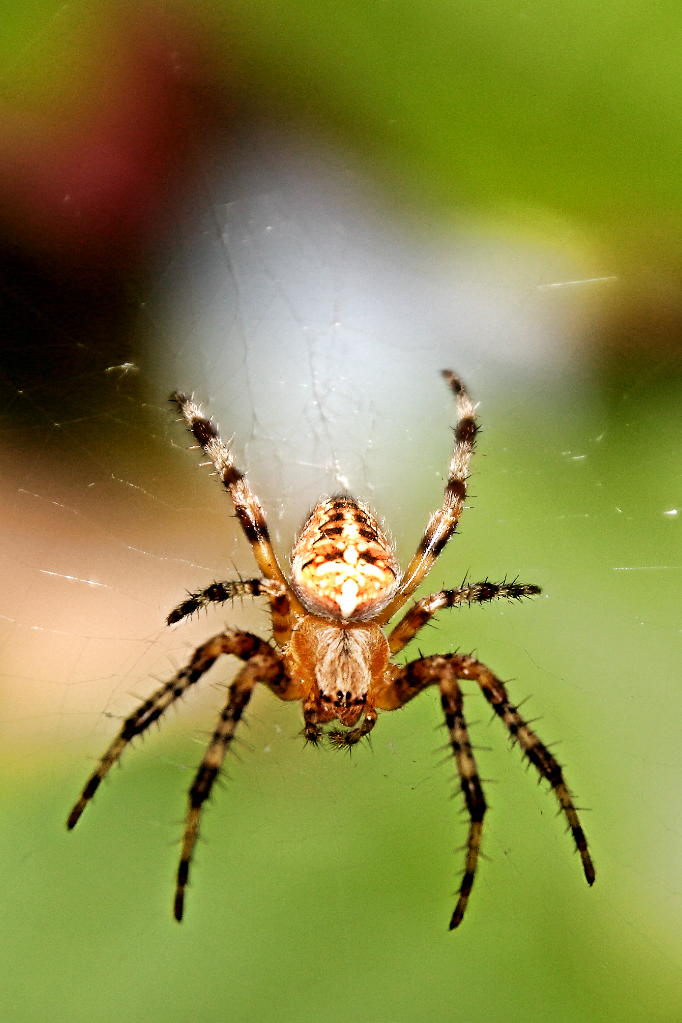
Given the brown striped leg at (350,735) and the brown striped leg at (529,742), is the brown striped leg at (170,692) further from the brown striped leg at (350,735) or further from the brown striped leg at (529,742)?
the brown striped leg at (529,742)

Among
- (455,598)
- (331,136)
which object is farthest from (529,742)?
(331,136)

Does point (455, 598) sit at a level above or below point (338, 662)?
above

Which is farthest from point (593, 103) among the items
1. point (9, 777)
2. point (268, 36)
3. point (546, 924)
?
point (9, 777)

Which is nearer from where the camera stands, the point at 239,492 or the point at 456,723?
the point at 456,723

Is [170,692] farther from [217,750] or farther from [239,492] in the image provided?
[239,492]

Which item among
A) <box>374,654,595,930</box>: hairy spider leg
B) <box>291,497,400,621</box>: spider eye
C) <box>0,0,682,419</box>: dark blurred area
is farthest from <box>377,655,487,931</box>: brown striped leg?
<box>0,0,682,419</box>: dark blurred area
